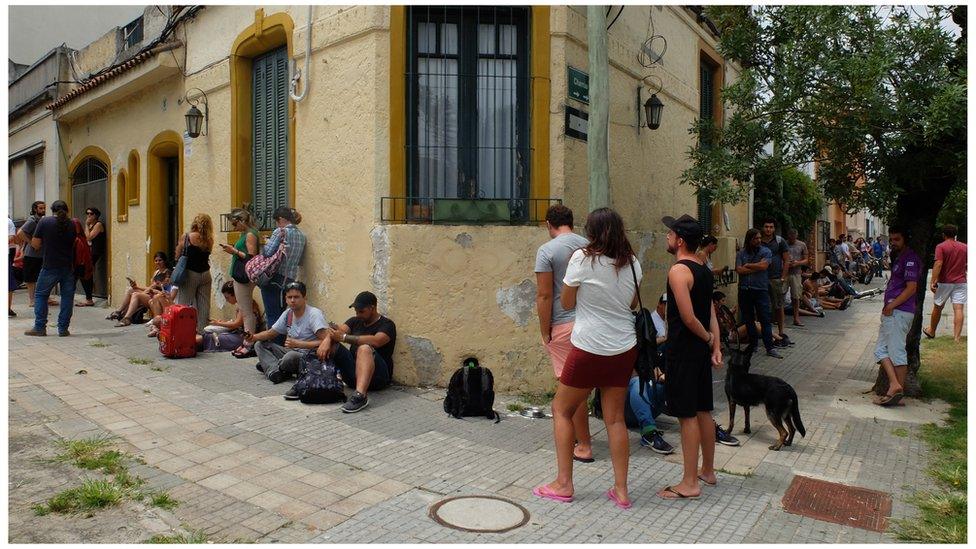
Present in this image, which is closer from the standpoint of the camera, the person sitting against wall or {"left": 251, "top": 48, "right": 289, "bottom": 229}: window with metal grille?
the person sitting against wall

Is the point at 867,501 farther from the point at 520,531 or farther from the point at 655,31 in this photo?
the point at 655,31

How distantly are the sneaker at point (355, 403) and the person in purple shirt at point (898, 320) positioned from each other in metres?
4.75

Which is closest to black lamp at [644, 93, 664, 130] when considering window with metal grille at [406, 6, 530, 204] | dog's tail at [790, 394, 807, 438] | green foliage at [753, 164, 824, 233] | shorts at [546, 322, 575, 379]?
window with metal grille at [406, 6, 530, 204]

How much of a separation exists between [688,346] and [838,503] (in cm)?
129

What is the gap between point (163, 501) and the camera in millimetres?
3922

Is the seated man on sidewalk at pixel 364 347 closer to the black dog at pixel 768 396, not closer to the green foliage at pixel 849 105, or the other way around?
the black dog at pixel 768 396

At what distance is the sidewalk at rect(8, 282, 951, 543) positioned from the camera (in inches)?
150

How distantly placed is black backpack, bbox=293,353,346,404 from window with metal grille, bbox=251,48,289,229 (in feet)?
9.58

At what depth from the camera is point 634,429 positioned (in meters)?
5.66

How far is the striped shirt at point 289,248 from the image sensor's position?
7.68 meters

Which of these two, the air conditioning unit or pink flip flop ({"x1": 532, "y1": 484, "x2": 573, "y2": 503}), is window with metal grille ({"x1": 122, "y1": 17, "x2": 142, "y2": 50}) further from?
pink flip flop ({"x1": 532, "y1": 484, "x2": 573, "y2": 503})

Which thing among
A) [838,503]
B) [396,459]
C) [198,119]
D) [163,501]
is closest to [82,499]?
[163,501]

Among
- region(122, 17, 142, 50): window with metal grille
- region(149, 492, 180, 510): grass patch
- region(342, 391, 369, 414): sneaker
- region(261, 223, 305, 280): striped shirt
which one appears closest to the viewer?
region(149, 492, 180, 510): grass patch

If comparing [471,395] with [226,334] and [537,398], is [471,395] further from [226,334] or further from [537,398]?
[226,334]
